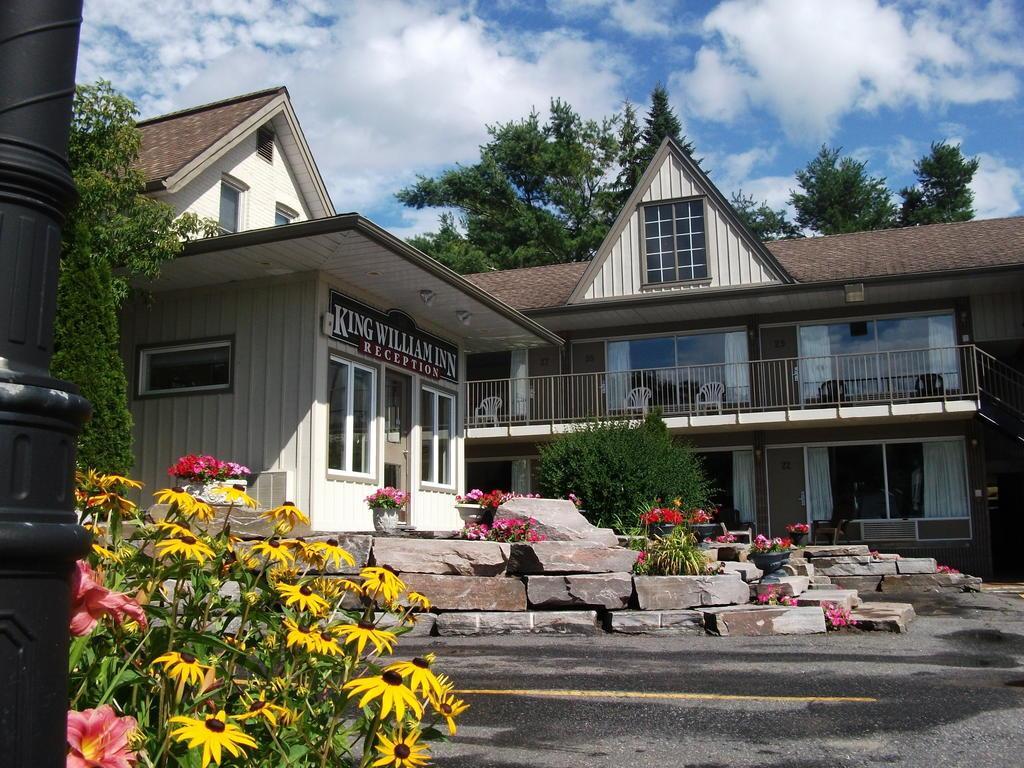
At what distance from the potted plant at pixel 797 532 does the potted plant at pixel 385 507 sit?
864 cm

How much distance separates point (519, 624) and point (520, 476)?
12.5 m

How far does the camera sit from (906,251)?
2194 centimetres

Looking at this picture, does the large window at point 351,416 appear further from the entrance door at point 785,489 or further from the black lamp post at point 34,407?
the entrance door at point 785,489

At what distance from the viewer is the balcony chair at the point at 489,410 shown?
21.6 m

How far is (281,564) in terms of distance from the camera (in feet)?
10.9

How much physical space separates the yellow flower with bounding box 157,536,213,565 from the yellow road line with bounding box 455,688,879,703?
388cm

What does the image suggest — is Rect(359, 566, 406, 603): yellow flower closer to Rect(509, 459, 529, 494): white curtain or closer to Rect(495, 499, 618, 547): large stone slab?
Rect(495, 499, 618, 547): large stone slab

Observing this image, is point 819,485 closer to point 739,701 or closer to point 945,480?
point 945,480

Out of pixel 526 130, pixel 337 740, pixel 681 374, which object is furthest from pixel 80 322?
pixel 526 130

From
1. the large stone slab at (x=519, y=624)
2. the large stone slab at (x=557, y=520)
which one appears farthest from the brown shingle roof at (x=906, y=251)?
the large stone slab at (x=519, y=624)

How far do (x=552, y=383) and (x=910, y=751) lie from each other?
55.4 ft

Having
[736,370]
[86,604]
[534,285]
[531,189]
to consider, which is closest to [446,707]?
[86,604]

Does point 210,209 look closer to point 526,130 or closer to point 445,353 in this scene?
point 445,353

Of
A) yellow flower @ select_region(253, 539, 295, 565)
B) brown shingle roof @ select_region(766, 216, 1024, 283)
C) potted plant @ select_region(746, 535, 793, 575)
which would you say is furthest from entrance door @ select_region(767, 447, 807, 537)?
yellow flower @ select_region(253, 539, 295, 565)
